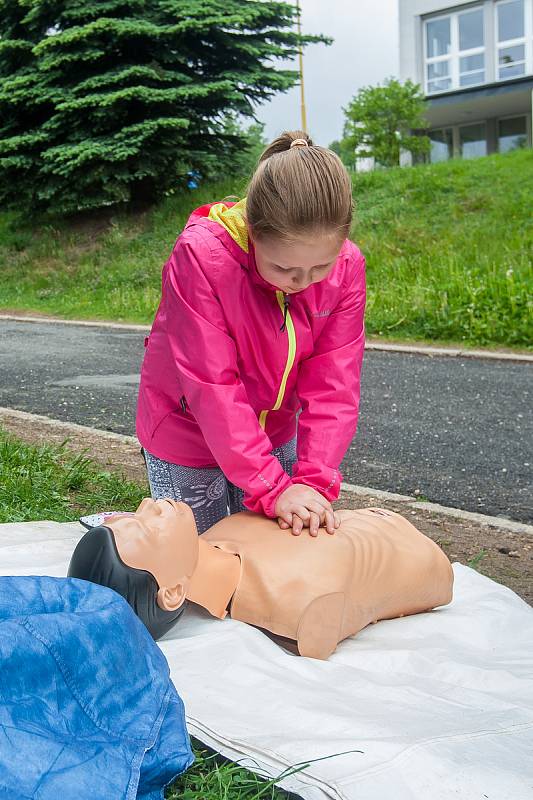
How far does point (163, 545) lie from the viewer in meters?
2.23

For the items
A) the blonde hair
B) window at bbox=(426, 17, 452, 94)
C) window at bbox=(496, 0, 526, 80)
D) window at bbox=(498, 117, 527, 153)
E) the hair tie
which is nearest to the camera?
the blonde hair

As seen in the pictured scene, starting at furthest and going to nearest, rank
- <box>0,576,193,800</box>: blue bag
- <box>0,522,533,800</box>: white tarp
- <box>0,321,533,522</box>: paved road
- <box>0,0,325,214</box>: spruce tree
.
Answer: <box>0,0,325,214</box>: spruce tree
<box>0,321,533,522</box>: paved road
<box>0,522,533,800</box>: white tarp
<box>0,576,193,800</box>: blue bag

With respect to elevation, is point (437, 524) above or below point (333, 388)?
below

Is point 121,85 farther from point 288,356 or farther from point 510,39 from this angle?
point 510,39

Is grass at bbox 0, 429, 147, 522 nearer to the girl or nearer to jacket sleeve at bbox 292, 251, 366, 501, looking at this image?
the girl

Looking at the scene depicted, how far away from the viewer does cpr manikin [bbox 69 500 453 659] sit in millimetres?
2248

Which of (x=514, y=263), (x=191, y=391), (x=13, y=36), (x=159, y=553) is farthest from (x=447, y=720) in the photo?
(x=13, y=36)

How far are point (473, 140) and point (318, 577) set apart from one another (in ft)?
84.6

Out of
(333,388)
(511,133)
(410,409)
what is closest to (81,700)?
(333,388)

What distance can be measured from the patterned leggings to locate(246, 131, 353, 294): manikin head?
2.97 feet

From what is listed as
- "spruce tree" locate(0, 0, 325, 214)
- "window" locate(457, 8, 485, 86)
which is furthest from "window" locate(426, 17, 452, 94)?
"spruce tree" locate(0, 0, 325, 214)

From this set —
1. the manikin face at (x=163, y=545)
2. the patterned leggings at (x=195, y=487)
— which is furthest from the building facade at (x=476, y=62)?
the manikin face at (x=163, y=545)

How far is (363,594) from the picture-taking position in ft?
8.07

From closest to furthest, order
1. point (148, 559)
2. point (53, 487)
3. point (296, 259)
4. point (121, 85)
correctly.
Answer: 1. point (148, 559)
2. point (296, 259)
3. point (53, 487)
4. point (121, 85)
